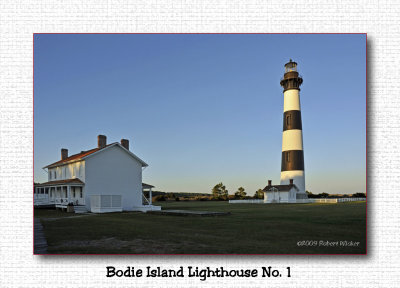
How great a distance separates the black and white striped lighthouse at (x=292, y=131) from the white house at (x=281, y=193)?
6.63 feet

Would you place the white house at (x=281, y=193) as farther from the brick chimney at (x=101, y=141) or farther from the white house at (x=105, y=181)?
the brick chimney at (x=101, y=141)

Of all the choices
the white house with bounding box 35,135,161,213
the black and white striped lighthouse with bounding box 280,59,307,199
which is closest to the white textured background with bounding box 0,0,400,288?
the white house with bounding box 35,135,161,213

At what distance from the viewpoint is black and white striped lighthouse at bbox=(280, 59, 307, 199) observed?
32875mm

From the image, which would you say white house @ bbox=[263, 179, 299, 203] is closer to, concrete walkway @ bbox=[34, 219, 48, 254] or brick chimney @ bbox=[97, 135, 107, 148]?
brick chimney @ bbox=[97, 135, 107, 148]

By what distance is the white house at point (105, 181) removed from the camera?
21.3 m

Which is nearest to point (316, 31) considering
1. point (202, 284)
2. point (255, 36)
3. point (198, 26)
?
point (255, 36)

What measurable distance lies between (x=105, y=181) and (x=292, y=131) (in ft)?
64.3

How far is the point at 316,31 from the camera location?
9.00m

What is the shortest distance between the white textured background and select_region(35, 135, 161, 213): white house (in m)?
12.3

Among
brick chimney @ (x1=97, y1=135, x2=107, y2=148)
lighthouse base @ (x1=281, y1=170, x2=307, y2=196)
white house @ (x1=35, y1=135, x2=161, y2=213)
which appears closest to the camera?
white house @ (x1=35, y1=135, x2=161, y2=213)

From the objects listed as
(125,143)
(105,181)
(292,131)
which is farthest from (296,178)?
(105,181)

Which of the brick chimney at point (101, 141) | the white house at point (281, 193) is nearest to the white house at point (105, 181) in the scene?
the brick chimney at point (101, 141)

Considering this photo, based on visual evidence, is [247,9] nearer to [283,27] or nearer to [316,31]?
[283,27]

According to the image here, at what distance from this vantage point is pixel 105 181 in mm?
22438
